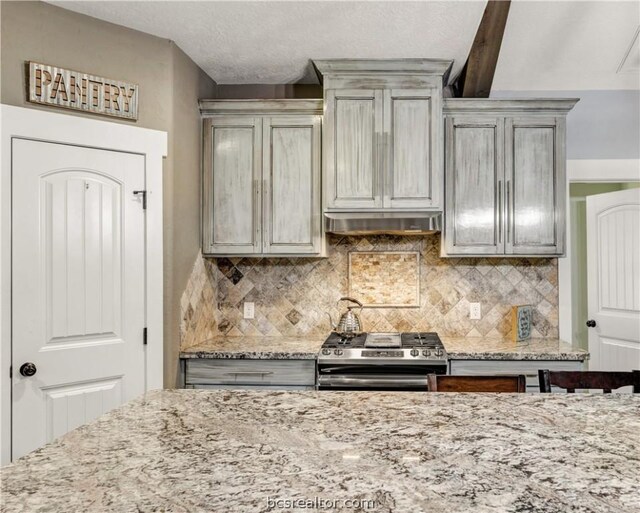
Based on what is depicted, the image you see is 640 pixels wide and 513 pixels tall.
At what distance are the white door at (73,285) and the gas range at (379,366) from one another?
1059 millimetres

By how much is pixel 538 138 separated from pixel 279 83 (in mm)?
1817

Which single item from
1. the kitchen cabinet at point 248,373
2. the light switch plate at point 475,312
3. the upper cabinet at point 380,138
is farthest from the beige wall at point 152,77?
the light switch plate at point 475,312

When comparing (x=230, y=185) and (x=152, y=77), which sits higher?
(x=152, y=77)

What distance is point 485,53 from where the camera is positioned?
320 centimetres

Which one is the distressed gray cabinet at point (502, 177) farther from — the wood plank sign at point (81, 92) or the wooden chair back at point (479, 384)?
the wood plank sign at point (81, 92)

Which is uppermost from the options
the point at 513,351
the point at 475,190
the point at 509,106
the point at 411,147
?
the point at 509,106

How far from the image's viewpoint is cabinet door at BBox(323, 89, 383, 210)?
3.20 metres

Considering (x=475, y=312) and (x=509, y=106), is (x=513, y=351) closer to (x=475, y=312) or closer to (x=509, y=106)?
(x=475, y=312)

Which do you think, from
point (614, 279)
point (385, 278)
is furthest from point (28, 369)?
point (614, 279)

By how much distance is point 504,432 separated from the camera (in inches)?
48.6

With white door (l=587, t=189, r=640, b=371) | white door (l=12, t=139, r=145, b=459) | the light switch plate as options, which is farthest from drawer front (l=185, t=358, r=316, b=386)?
white door (l=587, t=189, r=640, b=371)

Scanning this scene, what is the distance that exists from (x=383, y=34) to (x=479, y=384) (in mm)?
2029

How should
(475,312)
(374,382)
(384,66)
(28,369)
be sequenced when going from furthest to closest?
(475,312) < (384,66) < (374,382) < (28,369)

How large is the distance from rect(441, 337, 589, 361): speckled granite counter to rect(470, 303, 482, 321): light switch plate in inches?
11.3
